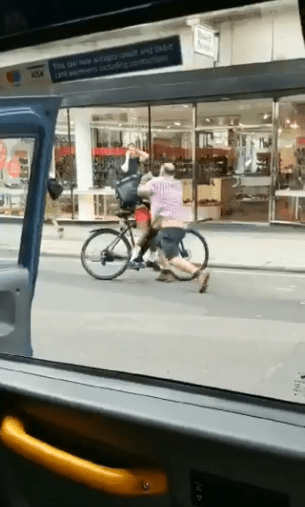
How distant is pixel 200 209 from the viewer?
384 inches

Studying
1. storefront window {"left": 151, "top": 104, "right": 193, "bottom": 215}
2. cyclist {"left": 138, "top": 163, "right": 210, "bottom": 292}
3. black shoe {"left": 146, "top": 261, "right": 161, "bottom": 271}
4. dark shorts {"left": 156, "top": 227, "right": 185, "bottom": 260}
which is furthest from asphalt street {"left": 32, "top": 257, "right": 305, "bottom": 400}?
storefront window {"left": 151, "top": 104, "right": 193, "bottom": 215}

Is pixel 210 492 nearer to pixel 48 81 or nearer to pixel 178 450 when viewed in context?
pixel 178 450

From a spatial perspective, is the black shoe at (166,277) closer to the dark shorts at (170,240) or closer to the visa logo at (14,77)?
the dark shorts at (170,240)

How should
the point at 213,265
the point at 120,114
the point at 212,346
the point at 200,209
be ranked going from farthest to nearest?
the point at 200,209 → the point at 120,114 → the point at 213,265 → the point at 212,346

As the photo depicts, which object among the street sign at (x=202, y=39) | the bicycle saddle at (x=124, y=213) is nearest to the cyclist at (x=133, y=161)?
the bicycle saddle at (x=124, y=213)

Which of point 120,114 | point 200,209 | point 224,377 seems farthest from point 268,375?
point 200,209

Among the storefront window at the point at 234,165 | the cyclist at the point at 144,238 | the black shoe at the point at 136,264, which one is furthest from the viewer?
the storefront window at the point at 234,165

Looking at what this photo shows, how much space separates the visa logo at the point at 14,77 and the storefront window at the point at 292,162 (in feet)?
26.8

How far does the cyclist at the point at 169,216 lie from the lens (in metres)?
5.65

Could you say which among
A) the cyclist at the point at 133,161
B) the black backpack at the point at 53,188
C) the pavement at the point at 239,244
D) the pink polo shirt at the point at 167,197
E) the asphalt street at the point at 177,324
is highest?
the cyclist at the point at 133,161

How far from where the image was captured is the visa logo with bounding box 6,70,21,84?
1540mm

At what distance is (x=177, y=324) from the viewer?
14.5ft

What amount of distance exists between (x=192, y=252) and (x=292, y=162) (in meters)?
4.17

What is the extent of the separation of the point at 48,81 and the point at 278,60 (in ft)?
2.51
